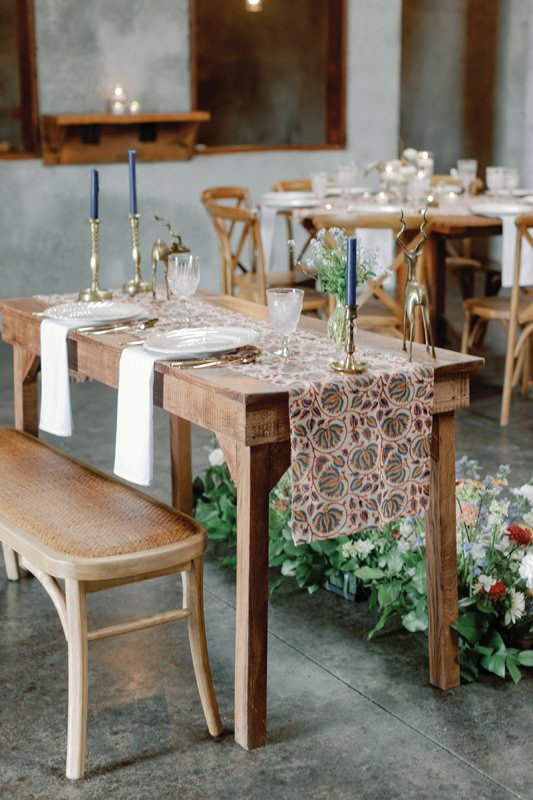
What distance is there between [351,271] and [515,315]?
9.01 feet

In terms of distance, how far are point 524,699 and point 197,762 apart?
2.60 ft

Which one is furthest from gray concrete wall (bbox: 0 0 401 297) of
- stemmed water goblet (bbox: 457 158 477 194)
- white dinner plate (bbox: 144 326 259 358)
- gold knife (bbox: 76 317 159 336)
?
white dinner plate (bbox: 144 326 259 358)

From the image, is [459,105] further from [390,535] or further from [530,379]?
[390,535]

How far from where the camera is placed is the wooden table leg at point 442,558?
256cm

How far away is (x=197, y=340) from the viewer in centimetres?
271

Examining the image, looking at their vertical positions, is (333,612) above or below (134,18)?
below

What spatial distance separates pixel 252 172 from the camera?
304 inches

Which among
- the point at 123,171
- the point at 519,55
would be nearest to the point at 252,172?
the point at 123,171

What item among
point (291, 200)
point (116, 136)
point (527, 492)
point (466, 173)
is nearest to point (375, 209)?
point (291, 200)

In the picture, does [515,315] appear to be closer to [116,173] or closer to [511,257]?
[511,257]

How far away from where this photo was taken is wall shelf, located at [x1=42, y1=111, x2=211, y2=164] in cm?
689

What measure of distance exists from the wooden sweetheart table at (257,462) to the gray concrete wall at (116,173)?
4296 millimetres

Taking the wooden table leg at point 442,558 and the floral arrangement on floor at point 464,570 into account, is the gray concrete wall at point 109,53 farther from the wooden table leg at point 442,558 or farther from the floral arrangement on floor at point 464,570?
the wooden table leg at point 442,558

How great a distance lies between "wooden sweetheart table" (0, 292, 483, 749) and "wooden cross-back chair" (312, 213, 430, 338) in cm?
189
